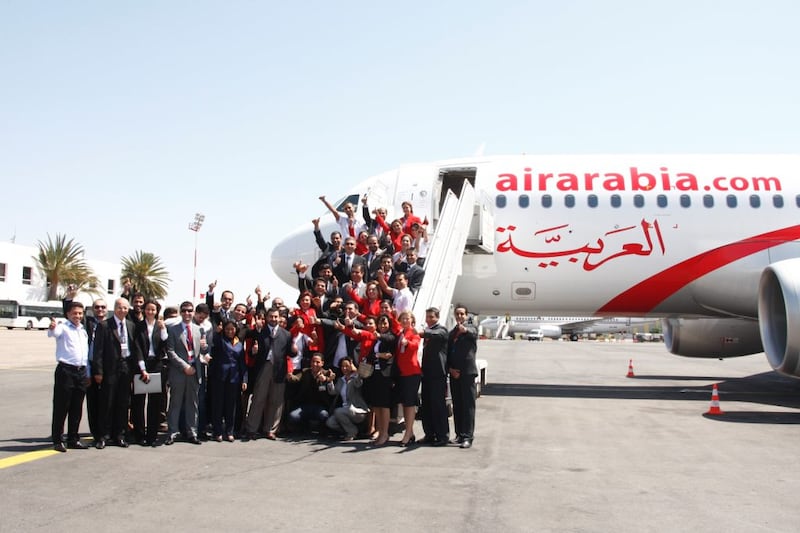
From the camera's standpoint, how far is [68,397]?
27.5 feet

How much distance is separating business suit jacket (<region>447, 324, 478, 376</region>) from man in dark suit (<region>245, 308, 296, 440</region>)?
220cm

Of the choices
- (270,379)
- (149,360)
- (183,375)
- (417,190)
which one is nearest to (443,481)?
(270,379)

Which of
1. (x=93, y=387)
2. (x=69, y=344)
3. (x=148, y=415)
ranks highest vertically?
(x=69, y=344)

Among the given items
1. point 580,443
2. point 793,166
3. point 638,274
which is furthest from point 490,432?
point 793,166

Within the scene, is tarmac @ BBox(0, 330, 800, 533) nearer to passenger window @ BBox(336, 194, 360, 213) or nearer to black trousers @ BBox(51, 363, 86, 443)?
black trousers @ BBox(51, 363, 86, 443)

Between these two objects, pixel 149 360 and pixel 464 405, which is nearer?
pixel 149 360

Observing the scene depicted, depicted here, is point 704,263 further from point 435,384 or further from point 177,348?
point 177,348

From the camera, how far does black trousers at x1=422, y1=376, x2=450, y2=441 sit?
30.1ft

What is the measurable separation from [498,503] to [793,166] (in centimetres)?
1358

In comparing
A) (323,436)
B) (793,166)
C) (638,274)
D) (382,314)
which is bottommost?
(323,436)

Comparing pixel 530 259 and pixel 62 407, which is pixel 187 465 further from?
pixel 530 259

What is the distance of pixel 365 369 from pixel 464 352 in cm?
132

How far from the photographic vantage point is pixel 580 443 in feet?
30.6

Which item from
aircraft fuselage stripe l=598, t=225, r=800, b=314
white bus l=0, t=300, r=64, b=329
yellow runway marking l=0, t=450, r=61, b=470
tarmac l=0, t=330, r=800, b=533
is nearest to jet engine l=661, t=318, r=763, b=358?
aircraft fuselage stripe l=598, t=225, r=800, b=314
